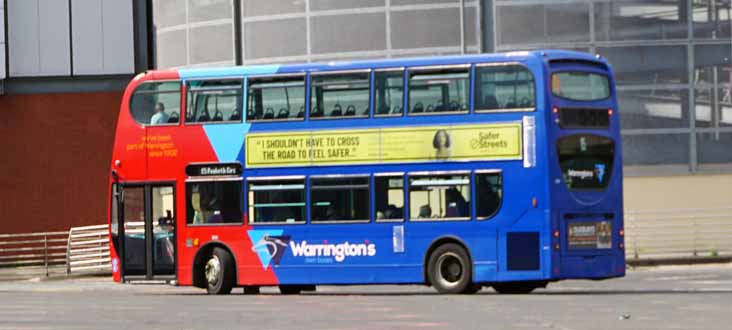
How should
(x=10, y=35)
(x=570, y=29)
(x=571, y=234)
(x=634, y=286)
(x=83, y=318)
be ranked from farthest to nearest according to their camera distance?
(x=10, y=35) → (x=570, y=29) → (x=634, y=286) → (x=571, y=234) → (x=83, y=318)

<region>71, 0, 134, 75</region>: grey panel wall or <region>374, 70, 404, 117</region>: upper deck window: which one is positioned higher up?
<region>71, 0, 134, 75</region>: grey panel wall

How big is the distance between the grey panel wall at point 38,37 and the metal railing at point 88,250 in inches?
236

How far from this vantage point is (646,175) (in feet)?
141

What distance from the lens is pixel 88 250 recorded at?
140 ft

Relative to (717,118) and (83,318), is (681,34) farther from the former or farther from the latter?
(83,318)

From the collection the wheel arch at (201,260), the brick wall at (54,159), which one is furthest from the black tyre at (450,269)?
the brick wall at (54,159)

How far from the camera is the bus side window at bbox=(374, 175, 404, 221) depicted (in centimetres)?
2692

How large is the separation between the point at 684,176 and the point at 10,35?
742 inches

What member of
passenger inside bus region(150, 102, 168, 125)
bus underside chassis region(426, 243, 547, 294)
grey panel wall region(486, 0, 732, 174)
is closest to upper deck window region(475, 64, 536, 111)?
bus underside chassis region(426, 243, 547, 294)

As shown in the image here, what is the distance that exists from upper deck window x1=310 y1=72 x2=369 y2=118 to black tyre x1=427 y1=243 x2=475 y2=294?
96.5 inches

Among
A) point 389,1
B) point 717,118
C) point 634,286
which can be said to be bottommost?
point 634,286

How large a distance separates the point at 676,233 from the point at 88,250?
14.2 metres

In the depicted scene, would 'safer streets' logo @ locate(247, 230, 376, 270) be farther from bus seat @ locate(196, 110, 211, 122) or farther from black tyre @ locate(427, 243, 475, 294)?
bus seat @ locate(196, 110, 211, 122)

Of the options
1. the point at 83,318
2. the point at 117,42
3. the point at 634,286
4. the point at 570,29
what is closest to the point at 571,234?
the point at 634,286
